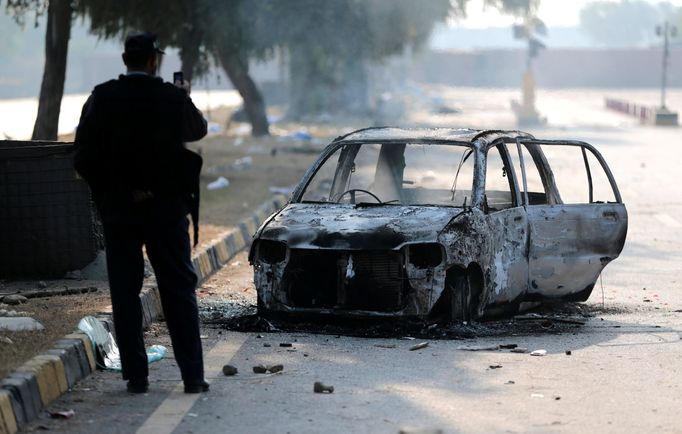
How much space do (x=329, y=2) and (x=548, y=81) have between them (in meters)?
93.7

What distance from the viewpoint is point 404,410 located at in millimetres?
6477

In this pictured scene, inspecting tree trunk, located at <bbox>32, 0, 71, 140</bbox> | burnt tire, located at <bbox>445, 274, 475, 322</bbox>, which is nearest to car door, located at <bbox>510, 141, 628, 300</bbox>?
burnt tire, located at <bbox>445, 274, 475, 322</bbox>

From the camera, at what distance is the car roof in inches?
392

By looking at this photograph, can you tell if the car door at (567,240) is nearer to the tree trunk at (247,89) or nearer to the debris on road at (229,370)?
the debris on road at (229,370)

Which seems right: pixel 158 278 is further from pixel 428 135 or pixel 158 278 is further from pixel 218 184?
pixel 218 184

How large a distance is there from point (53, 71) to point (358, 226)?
29.3ft

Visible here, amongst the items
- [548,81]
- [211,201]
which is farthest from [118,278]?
[548,81]

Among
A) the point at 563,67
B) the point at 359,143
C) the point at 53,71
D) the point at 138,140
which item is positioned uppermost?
the point at 138,140

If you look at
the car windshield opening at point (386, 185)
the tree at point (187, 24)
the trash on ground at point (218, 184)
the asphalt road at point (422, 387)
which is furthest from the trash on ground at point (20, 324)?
the tree at point (187, 24)

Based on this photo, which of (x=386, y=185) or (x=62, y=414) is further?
(x=386, y=185)

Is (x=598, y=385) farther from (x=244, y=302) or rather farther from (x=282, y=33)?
(x=282, y=33)

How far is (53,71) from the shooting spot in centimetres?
1684

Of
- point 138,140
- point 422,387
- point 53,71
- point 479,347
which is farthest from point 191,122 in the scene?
point 53,71

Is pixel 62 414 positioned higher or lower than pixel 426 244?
lower
